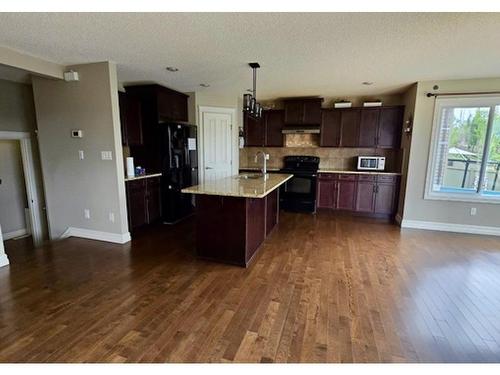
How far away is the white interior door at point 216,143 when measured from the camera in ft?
17.0

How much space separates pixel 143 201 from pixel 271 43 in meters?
2.94

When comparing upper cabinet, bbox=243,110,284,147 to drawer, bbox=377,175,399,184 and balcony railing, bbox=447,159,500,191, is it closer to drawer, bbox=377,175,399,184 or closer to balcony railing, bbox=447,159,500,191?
drawer, bbox=377,175,399,184

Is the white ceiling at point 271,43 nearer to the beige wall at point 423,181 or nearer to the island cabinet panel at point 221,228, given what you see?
the beige wall at point 423,181

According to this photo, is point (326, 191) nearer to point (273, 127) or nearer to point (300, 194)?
point (300, 194)

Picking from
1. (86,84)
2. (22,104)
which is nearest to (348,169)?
(86,84)

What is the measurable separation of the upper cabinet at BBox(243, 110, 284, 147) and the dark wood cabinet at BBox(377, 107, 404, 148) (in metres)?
1.95

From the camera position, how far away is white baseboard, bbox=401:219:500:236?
405 cm

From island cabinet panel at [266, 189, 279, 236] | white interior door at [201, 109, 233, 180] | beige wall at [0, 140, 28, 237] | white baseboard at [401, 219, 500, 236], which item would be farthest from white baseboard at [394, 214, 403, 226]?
beige wall at [0, 140, 28, 237]

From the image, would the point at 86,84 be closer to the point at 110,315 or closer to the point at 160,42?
the point at 160,42

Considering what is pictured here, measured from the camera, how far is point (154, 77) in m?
3.91

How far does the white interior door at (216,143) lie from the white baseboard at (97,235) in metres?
2.11

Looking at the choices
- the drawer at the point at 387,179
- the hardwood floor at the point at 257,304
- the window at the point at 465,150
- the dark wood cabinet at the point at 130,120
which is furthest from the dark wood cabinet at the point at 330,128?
the dark wood cabinet at the point at 130,120

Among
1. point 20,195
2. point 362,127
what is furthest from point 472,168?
point 20,195

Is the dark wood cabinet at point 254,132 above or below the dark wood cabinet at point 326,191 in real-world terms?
above
